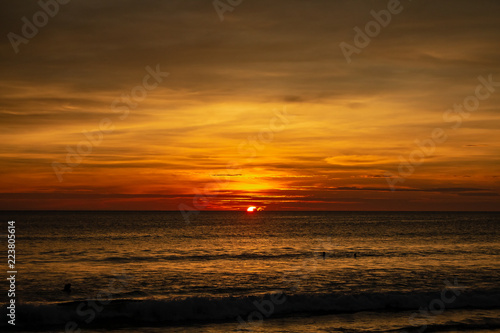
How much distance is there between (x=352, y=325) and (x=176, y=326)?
9.10m

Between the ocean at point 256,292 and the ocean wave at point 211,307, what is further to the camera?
the ocean wave at point 211,307

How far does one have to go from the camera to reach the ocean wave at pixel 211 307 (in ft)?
80.8

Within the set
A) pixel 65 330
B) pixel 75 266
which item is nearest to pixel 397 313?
pixel 65 330

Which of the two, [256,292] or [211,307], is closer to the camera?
[211,307]

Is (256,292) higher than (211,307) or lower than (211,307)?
higher

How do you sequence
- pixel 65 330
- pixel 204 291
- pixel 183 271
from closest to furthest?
pixel 65 330, pixel 204 291, pixel 183 271

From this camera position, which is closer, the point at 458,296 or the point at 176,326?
the point at 176,326

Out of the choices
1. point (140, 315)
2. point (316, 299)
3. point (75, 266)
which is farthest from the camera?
point (75, 266)

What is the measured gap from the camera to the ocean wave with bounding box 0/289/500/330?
24625 millimetres

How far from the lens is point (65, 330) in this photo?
22.8m

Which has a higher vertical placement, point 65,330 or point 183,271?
point 183,271

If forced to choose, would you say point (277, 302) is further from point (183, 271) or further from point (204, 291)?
point (183, 271)

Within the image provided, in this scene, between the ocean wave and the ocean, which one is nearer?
the ocean

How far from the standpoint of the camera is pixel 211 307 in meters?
27.0
